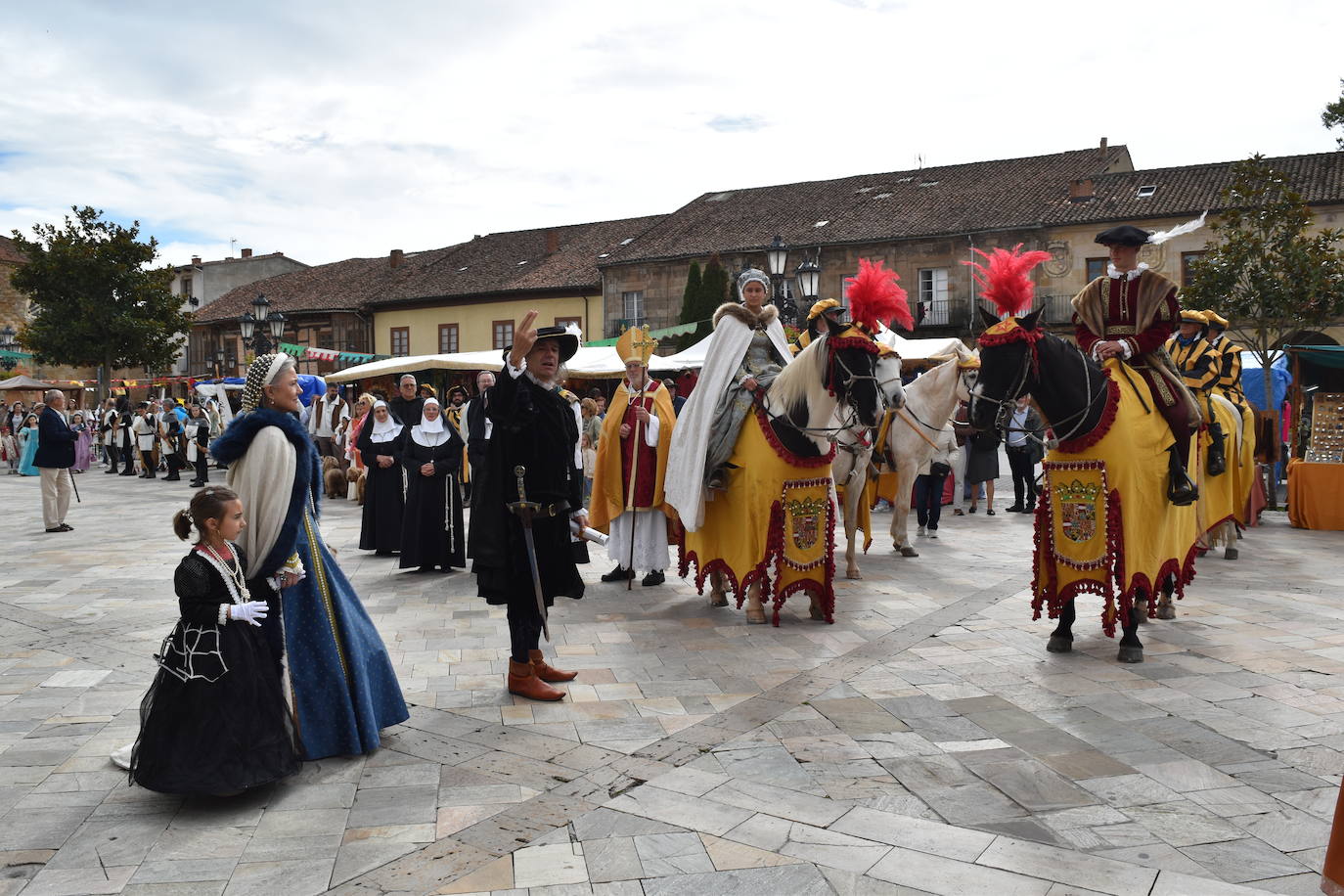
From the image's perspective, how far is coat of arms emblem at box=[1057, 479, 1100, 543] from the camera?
5957 mm

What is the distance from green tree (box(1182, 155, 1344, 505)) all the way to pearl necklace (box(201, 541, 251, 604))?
48.8 ft

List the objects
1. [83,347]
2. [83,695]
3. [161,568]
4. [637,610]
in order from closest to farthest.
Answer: [83,695]
[637,610]
[161,568]
[83,347]

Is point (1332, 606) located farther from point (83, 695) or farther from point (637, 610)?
point (83, 695)

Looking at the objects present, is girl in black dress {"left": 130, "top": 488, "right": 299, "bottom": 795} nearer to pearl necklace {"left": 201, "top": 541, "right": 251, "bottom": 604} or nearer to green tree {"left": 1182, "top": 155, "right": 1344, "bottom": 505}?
pearl necklace {"left": 201, "top": 541, "right": 251, "bottom": 604}

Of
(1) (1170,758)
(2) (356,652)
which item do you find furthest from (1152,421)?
(2) (356,652)

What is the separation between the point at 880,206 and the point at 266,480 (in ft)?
117

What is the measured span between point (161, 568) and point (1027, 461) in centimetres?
1012

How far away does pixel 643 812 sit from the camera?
12.7 ft

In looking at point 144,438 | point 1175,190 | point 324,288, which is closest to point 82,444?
point 144,438

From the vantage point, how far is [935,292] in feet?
114

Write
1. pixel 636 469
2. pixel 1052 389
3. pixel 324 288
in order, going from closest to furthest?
1. pixel 1052 389
2. pixel 636 469
3. pixel 324 288

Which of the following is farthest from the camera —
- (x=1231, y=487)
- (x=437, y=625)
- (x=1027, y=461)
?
(x=1027, y=461)

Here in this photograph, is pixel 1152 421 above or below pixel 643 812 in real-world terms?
above

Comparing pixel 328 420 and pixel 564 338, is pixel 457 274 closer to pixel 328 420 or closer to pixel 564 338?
pixel 328 420
